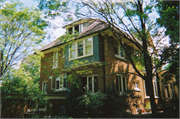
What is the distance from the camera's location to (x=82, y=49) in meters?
14.9

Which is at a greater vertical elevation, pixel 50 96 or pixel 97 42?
pixel 97 42

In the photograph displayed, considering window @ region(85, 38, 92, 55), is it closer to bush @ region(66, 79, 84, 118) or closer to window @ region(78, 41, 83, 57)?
window @ region(78, 41, 83, 57)

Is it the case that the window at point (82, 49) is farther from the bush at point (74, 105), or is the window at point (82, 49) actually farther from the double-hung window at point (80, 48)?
the bush at point (74, 105)

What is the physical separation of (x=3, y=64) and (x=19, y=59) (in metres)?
1.64

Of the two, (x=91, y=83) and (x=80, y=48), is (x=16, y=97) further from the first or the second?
(x=80, y=48)

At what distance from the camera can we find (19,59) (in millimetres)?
16516

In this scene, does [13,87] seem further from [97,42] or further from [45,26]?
[97,42]

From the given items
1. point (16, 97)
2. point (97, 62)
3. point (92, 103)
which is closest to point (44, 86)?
point (16, 97)

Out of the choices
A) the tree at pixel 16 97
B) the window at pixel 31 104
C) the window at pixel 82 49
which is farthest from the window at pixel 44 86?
the window at pixel 82 49

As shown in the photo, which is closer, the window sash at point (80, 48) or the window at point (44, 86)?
the window sash at point (80, 48)

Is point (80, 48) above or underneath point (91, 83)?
above

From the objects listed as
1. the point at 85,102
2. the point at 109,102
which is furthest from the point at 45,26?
the point at 109,102

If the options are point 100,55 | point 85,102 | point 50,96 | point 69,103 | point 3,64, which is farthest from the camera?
point 3,64

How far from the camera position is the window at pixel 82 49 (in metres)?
14.3
